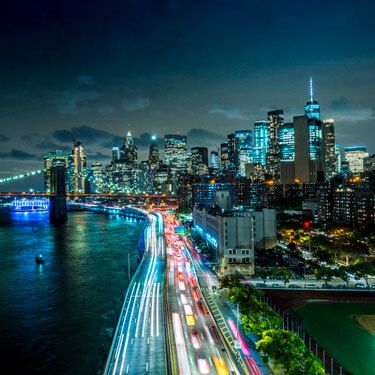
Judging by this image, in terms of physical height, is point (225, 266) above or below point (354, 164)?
below

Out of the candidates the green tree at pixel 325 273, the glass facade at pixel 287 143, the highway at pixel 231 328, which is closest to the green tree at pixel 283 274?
the green tree at pixel 325 273

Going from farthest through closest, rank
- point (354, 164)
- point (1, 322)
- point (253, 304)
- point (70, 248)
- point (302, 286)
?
point (354, 164) → point (70, 248) → point (302, 286) → point (1, 322) → point (253, 304)

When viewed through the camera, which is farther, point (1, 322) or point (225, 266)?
point (225, 266)

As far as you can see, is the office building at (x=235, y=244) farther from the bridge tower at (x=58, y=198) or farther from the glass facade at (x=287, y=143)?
the glass facade at (x=287, y=143)

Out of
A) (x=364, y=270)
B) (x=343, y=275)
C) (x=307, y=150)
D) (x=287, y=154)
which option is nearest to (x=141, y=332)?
(x=343, y=275)

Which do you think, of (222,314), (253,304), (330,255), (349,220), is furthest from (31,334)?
(349,220)

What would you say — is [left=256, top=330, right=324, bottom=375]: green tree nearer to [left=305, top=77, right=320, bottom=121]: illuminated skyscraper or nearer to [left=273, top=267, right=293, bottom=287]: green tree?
[left=273, top=267, right=293, bottom=287]: green tree

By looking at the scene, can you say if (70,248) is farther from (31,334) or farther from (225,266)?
(31,334)
